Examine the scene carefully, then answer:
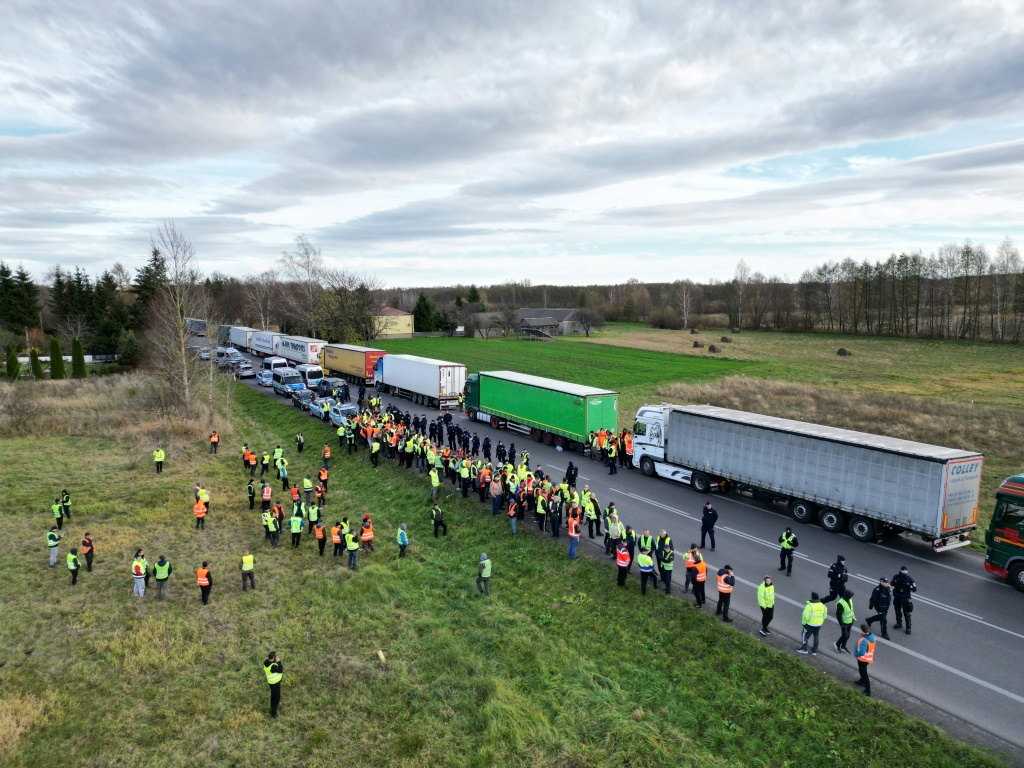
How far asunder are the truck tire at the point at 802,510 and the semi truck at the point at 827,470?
0.03 m

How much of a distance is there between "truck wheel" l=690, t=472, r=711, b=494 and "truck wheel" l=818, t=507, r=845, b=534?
170 inches

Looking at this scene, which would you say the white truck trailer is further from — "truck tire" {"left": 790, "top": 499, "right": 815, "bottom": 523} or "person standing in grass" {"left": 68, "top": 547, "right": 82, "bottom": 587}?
"truck tire" {"left": 790, "top": 499, "right": 815, "bottom": 523}

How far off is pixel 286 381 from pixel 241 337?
37.2 metres

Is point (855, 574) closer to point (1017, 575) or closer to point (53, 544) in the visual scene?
point (1017, 575)

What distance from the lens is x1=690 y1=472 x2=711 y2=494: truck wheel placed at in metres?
23.0

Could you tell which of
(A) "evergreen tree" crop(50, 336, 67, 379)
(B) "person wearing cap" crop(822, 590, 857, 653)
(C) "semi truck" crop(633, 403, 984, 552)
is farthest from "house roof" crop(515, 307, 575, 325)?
(B) "person wearing cap" crop(822, 590, 857, 653)

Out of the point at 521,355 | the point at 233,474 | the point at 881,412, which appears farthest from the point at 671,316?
the point at 233,474

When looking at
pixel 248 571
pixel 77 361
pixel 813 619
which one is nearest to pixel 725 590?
pixel 813 619

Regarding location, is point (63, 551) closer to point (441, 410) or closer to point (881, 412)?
point (441, 410)

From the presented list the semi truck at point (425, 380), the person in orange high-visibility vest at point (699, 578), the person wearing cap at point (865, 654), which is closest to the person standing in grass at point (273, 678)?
the person in orange high-visibility vest at point (699, 578)

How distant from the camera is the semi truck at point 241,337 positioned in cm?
7439

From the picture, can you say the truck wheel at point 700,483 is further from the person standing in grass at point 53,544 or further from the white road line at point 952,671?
the person standing in grass at point 53,544

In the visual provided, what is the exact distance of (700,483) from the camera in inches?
914

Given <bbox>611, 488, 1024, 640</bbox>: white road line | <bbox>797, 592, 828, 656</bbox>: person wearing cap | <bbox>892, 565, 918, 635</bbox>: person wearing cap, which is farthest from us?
<bbox>611, 488, 1024, 640</bbox>: white road line
